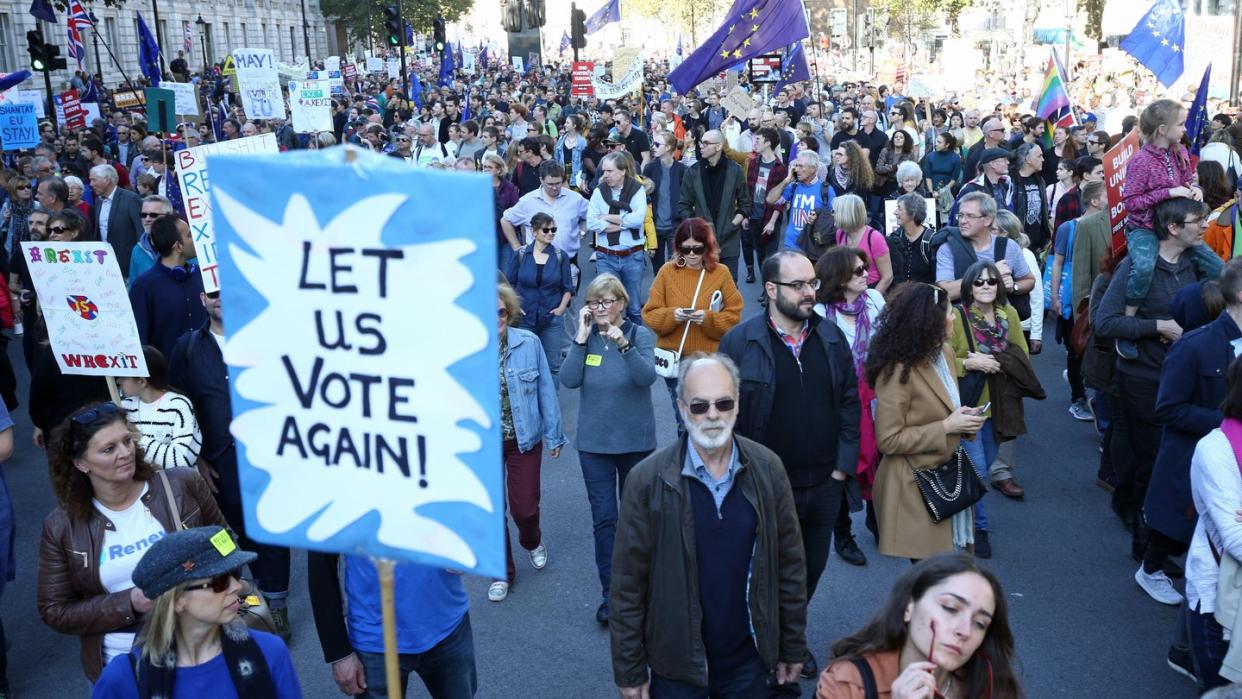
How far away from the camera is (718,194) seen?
10914 mm

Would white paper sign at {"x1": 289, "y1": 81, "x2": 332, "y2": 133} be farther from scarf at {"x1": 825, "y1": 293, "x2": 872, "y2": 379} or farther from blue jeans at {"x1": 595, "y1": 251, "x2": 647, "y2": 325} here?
scarf at {"x1": 825, "y1": 293, "x2": 872, "y2": 379}

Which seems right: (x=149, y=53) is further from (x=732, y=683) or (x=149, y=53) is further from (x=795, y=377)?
(x=732, y=683)

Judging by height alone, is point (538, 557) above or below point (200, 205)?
below

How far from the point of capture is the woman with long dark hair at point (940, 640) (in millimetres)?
2818

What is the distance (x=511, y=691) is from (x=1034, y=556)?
9.86 feet

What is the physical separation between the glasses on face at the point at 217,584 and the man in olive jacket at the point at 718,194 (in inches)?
315

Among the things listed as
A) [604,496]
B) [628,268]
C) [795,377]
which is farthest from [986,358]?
[628,268]

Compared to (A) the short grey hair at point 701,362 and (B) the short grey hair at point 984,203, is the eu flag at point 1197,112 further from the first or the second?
(A) the short grey hair at point 701,362

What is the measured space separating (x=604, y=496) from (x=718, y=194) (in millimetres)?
5846

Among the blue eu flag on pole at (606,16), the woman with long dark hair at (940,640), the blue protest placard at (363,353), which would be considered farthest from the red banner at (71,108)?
the woman with long dark hair at (940,640)

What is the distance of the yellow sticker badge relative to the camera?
10.6 ft

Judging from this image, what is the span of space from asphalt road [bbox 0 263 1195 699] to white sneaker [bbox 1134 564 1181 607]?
4 cm

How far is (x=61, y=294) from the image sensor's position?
5465mm

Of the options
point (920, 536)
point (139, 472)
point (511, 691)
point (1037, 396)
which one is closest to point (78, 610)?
point (139, 472)
